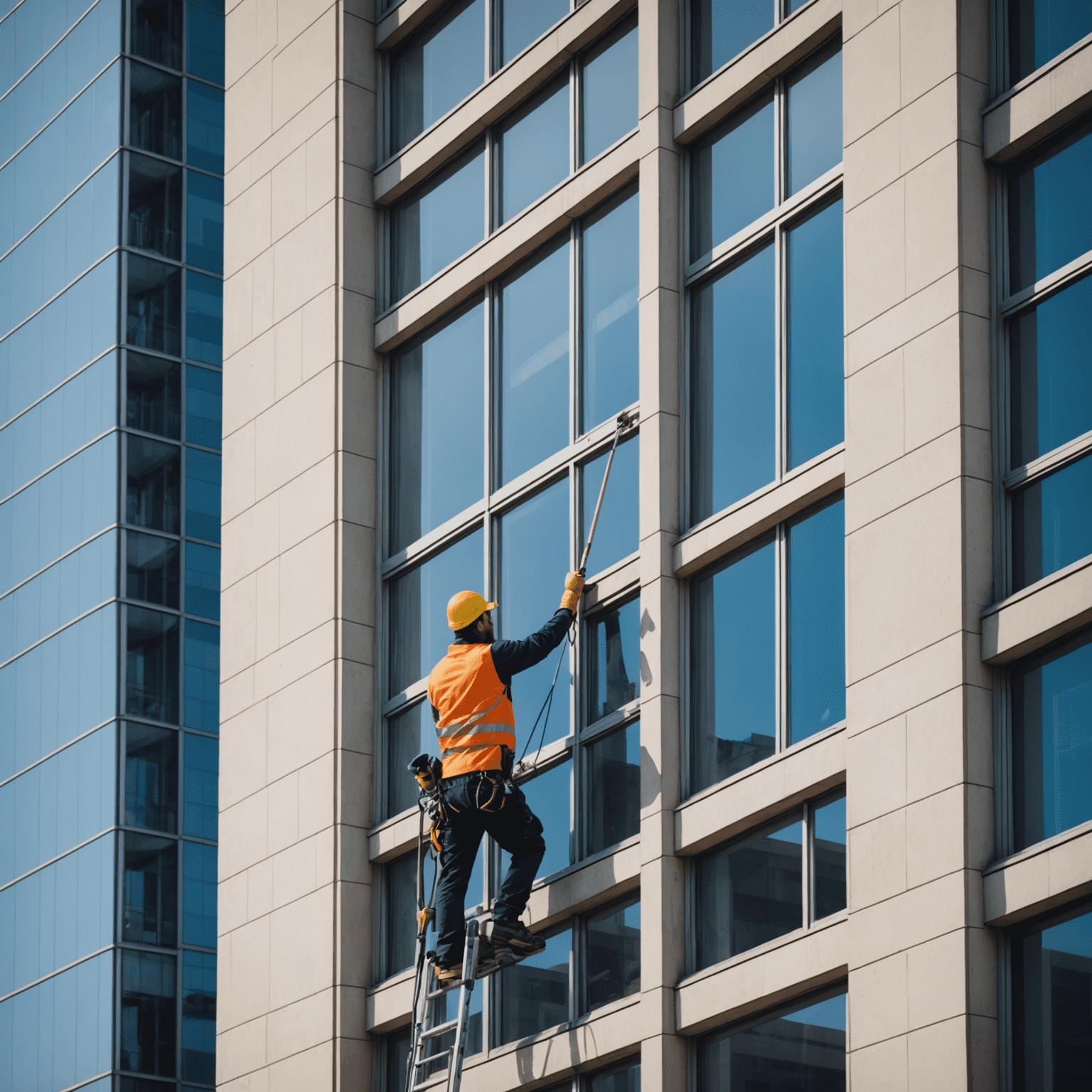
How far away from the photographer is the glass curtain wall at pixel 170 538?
32312 mm

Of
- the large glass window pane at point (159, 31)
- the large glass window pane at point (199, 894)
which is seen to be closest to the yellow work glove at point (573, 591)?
the large glass window pane at point (199, 894)

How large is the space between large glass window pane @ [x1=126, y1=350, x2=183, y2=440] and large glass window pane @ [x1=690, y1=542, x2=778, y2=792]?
1920cm

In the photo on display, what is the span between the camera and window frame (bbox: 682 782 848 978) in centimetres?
1516

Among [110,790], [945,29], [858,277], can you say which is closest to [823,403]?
[858,277]

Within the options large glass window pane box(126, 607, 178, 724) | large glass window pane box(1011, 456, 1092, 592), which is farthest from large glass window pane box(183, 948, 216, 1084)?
large glass window pane box(1011, 456, 1092, 592)

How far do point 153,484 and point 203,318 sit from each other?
10.6ft

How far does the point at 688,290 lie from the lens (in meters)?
17.6

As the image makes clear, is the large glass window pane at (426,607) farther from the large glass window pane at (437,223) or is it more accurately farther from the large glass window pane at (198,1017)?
the large glass window pane at (198,1017)

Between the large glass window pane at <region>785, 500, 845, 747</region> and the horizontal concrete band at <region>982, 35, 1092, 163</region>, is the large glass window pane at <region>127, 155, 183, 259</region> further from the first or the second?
the horizontal concrete band at <region>982, 35, 1092, 163</region>

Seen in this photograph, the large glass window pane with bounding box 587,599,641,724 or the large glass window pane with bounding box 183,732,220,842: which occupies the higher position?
the large glass window pane with bounding box 183,732,220,842

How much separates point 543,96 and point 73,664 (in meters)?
16.9

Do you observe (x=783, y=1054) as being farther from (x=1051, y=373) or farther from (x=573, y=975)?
(x=1051, y=373)

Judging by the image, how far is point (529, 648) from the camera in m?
16.6

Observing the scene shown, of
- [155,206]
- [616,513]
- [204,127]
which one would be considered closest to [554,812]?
[616,513]
